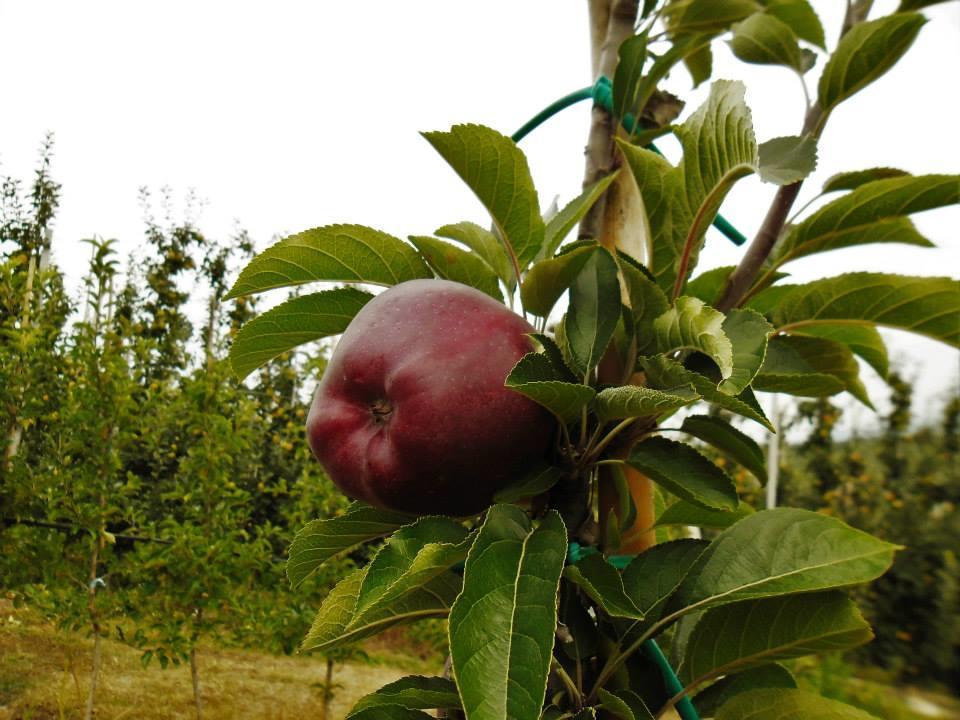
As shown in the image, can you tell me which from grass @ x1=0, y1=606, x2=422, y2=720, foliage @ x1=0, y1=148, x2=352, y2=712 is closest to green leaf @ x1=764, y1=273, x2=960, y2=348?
foliage @ x1=0, y1=148, x2=352, y2=712

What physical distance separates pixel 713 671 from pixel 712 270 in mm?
286

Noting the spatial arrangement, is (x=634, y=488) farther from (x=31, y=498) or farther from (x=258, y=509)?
(x=258, y=509)

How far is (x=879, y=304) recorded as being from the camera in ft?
1.74

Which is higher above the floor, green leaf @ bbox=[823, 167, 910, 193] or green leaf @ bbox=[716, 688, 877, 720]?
green leaf @ bbox=[823, 167, 910, 193]

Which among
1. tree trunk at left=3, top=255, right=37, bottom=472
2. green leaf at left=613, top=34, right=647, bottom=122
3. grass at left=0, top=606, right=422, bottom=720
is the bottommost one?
grass at left=0, top=606, right=422, bottom=720

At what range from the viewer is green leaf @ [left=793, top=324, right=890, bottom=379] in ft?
1.96

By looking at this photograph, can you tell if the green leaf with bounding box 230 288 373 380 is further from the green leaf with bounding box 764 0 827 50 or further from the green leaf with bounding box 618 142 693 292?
the green leaf with bounding box 764 0 827 50

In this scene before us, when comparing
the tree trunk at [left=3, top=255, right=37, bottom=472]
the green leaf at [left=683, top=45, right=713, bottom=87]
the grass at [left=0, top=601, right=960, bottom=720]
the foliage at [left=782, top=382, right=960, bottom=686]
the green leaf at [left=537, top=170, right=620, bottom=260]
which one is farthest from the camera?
the foliage at [left=782, top=382, right=960, bottom=686]

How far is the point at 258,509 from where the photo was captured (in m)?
5.73

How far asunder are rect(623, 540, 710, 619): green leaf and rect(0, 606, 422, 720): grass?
2919mm

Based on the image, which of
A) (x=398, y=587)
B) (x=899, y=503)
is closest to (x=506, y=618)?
(x=398, y=587)

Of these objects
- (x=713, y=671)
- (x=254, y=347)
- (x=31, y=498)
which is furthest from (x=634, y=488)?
(x=31, y=498)

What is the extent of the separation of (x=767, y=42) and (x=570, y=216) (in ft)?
0.65

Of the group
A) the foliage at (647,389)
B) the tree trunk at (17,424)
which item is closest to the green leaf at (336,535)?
the foliage at (647,389)
